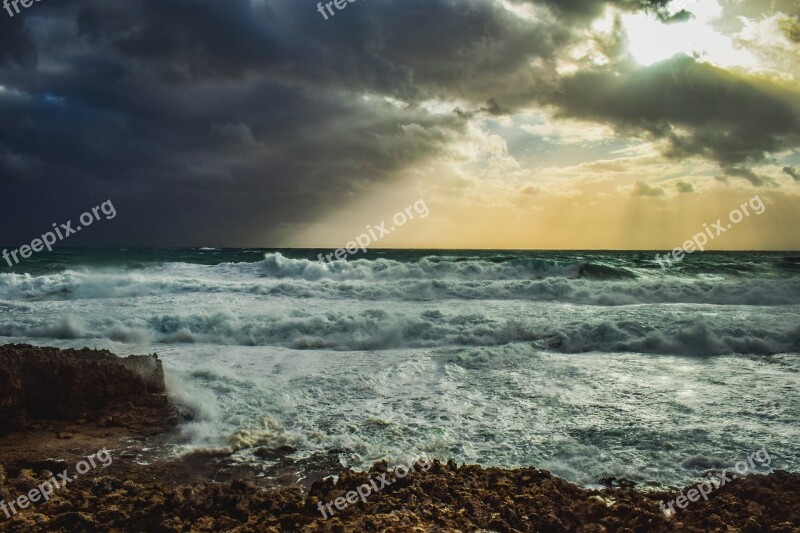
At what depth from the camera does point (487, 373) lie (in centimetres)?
820

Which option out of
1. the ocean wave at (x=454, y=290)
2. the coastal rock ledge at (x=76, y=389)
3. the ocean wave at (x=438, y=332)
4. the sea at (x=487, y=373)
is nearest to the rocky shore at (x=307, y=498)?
the coastal rock ledge at (x=76, y=389)

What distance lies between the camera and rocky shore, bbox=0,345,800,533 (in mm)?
3324

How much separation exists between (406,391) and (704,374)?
541 centimetres

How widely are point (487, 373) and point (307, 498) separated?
5080 millimetres

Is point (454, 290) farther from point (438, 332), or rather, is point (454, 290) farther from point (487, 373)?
point (487, 373)

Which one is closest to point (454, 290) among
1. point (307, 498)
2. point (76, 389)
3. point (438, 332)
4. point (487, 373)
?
point (438, 332)

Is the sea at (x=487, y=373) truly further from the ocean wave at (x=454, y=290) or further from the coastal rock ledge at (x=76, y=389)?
the coastal rock ledge at (x=76, y=389)

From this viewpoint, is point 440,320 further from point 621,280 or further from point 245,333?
point 621,280

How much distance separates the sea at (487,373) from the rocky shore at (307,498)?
0.41m

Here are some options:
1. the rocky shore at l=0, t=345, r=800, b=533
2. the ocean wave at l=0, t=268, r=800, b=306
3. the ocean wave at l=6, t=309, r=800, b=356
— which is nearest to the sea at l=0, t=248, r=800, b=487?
the ocean wave at l=6, t=309, r=800, b=356

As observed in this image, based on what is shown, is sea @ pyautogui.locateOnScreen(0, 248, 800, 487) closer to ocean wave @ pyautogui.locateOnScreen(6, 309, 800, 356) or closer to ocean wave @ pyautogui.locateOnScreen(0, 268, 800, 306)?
ocean wave @ pyautogui.locateOnScreen(6, 309, 800, 356)

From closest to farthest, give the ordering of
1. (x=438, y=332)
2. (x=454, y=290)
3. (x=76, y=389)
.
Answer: (x=76, y=389), (x=438, y=332), (x=454, y=290)

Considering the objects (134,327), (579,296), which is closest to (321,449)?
(134,327)

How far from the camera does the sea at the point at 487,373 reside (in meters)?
5.02
